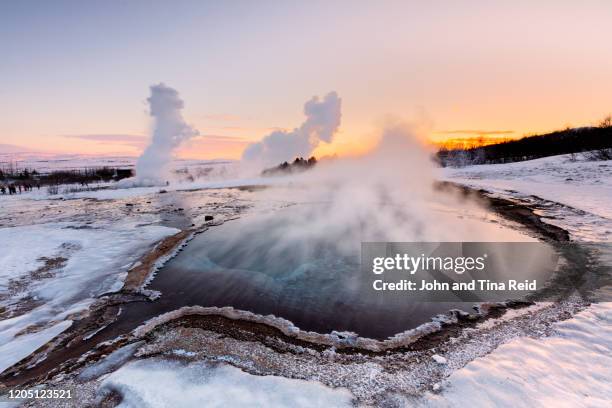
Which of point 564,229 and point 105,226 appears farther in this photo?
point 105,226

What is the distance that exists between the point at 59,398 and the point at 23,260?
9003 mm

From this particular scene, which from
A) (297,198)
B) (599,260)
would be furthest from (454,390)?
(297,198)

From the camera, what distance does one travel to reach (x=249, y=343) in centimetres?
555

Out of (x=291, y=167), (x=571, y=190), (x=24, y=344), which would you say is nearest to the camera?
(x=24, y=344)

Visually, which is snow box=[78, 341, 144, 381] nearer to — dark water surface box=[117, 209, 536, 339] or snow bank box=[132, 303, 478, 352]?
snow bank box=[132, 303, 478, 352]

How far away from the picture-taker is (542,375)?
169 inches

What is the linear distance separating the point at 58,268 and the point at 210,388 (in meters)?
8.69

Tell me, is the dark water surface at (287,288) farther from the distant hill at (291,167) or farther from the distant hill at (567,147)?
the distant hill at (567,147)

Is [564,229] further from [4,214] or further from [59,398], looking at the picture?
[4,214]

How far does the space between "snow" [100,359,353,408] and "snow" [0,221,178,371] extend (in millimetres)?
2635

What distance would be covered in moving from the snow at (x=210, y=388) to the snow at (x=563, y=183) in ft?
50.1

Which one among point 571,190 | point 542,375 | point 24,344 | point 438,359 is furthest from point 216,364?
point 571,190

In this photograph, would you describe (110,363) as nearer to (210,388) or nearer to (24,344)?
(210,388)

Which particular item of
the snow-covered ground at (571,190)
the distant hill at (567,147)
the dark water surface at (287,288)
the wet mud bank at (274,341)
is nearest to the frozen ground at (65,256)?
the wet mud bank at (274,341)
